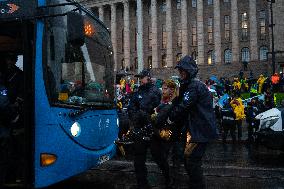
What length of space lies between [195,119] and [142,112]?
53.9 inches

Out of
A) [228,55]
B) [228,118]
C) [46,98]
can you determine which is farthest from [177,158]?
[228,55]

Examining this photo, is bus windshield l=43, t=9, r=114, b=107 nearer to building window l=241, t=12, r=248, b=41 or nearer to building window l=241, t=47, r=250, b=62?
building window l=241, t=47, r=250, b=62

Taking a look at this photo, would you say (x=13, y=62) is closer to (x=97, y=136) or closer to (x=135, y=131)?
(x=97, y=136)

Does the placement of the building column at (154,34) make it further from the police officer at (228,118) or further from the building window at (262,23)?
the police officer at (228,118)

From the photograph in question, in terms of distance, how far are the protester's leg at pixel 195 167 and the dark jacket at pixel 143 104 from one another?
1396mm

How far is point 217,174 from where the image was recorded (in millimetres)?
8508

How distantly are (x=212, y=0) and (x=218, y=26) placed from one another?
15.7 feet

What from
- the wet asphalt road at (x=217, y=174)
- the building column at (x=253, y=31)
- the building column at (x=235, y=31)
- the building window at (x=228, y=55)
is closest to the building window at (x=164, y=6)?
the building column at (x=235, y=31)

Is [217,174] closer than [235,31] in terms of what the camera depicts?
Yes

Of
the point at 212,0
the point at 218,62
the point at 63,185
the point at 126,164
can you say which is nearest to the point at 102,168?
the point at 126,164

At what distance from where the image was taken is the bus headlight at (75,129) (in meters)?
6.31

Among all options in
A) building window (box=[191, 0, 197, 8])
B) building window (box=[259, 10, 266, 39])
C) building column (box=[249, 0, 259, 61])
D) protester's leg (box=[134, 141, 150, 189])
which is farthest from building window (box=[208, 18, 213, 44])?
protester's leg (box=[134, 141, 150, 189])

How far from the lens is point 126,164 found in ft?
33.3

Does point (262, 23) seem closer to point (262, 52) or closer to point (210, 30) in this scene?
point (262, 52)
